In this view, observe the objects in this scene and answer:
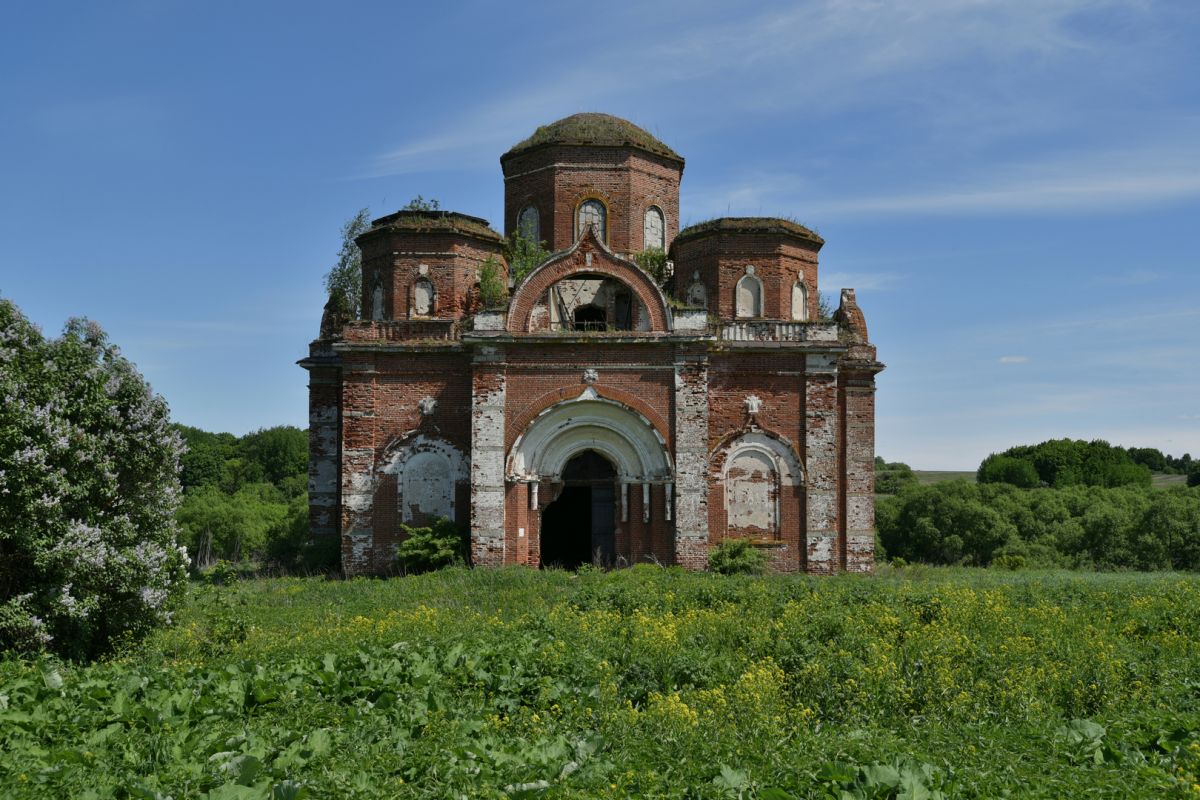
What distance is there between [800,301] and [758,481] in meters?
4.84

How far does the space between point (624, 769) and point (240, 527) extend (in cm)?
3896

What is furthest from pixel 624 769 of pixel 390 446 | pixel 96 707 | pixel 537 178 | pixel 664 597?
pixel 537 178

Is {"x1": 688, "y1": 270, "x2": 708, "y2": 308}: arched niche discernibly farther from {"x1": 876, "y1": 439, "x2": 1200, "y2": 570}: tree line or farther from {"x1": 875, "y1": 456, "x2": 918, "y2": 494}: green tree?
{"x1": 875, "y1": 456, "x2": 918, "y2": 494}: green tree

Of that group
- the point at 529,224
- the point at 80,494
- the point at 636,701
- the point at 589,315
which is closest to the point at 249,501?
the point at 529,224

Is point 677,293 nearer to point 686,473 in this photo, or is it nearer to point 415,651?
point 686,473

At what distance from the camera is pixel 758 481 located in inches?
882

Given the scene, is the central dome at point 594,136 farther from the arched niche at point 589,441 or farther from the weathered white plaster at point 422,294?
the arched niche at point 589,441

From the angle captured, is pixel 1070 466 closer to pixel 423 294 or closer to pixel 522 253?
pixel 522 253

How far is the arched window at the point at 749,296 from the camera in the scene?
23438 mm

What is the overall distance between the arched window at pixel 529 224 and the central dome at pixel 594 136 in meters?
1.59

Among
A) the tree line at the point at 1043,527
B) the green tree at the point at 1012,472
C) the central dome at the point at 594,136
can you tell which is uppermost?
the central dome at the point at 594,136

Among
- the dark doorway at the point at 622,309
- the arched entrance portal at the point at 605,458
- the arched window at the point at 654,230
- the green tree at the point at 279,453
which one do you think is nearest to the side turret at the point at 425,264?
the dark doorway at the point at 622,309

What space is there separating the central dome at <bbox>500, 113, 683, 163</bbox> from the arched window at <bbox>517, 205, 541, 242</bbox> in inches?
62.5

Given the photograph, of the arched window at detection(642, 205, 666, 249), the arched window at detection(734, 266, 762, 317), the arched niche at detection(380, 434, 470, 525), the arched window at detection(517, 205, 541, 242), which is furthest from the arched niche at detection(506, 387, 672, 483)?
the arched window at detection(517, 205, 541, 242)
